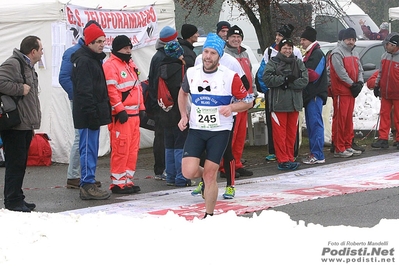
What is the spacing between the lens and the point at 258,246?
6.38 meters

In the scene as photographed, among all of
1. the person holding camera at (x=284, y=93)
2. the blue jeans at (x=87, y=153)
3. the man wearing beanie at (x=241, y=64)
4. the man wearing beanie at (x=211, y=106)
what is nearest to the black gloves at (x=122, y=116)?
the blue jeans at (x=87, y=153)

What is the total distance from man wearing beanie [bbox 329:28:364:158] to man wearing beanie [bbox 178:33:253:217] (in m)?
5.61

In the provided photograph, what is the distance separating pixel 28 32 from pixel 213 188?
698 centimetres

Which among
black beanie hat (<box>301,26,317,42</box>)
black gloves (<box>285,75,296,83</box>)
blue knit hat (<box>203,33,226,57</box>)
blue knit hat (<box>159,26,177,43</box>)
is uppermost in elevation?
blue knit hat (<box>203,33,226,57</box>)

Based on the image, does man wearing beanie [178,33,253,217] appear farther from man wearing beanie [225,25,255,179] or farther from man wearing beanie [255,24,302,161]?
man wearing beanie [255,24,302,161]

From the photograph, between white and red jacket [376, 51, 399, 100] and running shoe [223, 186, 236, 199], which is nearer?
running shoe [223, 186, 236, 199]

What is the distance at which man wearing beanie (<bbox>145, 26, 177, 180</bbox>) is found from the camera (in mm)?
11711

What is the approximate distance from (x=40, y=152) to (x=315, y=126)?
4420 millimetres

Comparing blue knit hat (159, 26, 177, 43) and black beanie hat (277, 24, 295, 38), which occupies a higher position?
blue knit hat (159, 26, 177, 43)

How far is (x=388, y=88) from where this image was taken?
1548cm

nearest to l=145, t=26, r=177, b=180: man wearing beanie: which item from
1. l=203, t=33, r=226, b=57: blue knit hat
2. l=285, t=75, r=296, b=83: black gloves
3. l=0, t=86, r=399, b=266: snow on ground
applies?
l=285, t=75, r=296, b=83: black gloves

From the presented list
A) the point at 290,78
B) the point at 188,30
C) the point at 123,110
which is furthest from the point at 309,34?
the point at 123,110

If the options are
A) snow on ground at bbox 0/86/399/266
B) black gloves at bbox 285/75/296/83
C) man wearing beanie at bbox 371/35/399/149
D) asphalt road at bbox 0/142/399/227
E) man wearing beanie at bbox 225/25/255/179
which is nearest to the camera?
snow on ground at bbox 0/86/399/266

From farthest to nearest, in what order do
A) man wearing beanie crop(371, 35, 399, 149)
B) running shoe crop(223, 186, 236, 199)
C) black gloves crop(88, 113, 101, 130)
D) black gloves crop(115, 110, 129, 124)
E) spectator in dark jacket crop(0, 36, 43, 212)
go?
man wearing beanie crop(371, 35, 399, 149) → black gloves crop(115, 110, 129, 124) → black gloves crop(88, 113, 101, 130) → running shoe crop(223, 186, 236, 199) → spectator in dark jacket crop(0, 36, 43, 212)
